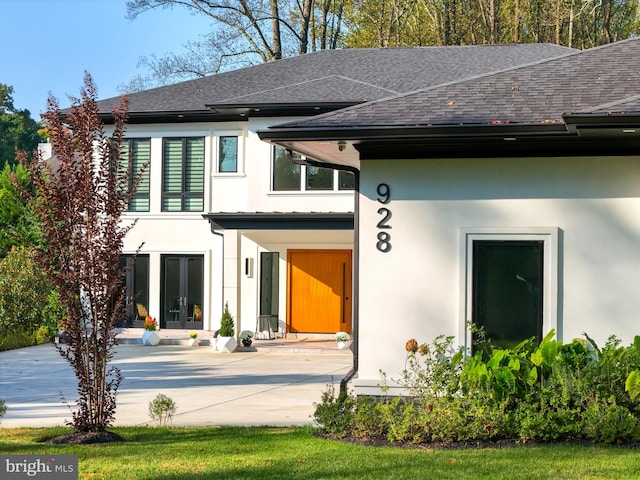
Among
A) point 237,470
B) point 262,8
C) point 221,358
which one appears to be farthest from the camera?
point 262,8

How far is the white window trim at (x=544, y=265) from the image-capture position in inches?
403

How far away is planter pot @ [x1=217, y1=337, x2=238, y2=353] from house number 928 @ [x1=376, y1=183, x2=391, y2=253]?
41.7 feet

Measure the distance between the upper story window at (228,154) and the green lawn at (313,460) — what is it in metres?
16.2

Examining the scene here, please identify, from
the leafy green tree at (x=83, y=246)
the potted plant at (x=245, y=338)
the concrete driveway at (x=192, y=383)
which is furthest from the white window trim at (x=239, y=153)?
the leafy green tree at (x=83, y=246)

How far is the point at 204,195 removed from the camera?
87.1ft

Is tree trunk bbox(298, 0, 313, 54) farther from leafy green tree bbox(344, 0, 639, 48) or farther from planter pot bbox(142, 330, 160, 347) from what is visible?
planter pot bbox(142, 330, 160, 347)

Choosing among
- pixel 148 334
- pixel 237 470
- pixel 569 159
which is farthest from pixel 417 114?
pixel 148 334

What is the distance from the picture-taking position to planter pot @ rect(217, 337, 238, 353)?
22.8m

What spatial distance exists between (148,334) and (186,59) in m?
17.3

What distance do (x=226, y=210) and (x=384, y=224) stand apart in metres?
15.8

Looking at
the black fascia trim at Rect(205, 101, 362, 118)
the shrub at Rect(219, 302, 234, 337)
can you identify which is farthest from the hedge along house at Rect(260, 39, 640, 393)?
the black fascia trim at Rect(205, 101, 362, 118)

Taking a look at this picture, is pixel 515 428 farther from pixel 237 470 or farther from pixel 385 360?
pixel 237 470

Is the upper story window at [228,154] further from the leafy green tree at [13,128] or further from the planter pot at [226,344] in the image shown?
the leafy green tree at [13,128]

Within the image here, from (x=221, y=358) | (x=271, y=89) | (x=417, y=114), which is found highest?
(x=271, y=89)
